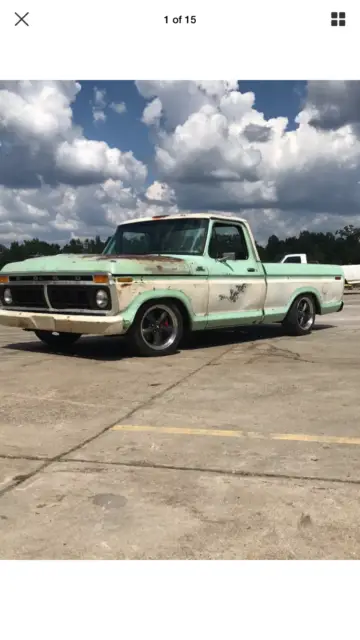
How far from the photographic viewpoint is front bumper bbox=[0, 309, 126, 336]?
595 centimetres

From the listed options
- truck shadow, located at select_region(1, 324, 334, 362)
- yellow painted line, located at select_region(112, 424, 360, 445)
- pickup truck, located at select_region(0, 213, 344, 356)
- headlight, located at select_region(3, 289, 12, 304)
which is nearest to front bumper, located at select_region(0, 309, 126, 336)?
pickup truck, located at select_region(0, 213, 344, 356)

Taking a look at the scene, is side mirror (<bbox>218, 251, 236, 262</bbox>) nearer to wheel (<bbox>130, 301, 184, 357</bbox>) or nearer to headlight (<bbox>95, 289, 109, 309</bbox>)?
wheel (<bbox>130, 301, 184, 357</bbox>)

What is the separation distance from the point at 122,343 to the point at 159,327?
1.31 meters

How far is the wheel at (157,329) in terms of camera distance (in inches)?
249

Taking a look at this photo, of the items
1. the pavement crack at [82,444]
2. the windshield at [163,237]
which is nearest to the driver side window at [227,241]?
the windshield at [163,237]

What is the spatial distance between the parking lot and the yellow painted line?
12 mm

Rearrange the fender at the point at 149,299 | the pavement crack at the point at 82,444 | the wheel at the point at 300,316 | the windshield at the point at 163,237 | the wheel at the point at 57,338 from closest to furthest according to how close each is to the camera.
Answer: the pavement crack at the point at 82,444 < the fender at the point at 149,299 < the windshield at the point at 163,237 < the wheel at the point at 57,338 < the wheel at the point at 300,316

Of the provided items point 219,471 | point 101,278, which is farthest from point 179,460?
point 101,278

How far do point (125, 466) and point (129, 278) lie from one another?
10.7 ft

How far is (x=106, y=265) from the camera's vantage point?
5.93 m

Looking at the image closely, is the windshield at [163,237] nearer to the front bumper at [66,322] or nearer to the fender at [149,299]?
the fender at [149,299]

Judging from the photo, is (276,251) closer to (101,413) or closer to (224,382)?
(224,382)

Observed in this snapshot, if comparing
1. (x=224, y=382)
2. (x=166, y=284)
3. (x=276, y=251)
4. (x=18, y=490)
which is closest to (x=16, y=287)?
(x=166, y=284)

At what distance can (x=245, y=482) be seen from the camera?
280cm
